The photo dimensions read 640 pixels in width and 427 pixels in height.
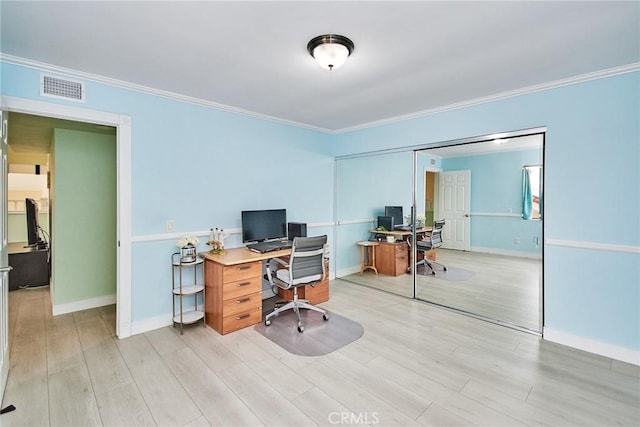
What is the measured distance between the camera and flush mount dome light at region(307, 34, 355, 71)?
6.77 ft

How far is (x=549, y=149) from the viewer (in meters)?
2.87

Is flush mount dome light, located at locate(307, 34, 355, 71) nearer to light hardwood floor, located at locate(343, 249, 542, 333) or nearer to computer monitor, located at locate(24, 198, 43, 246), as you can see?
light hardwood floor, located at locate(343, 249, 542, 333)

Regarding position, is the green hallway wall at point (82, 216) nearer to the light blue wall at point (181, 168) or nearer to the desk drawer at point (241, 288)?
the light blue wall at point (181, 168)

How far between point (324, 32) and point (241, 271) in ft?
7.57

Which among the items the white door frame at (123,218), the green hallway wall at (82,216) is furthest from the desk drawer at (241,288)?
the green hallway wall at (82,216)

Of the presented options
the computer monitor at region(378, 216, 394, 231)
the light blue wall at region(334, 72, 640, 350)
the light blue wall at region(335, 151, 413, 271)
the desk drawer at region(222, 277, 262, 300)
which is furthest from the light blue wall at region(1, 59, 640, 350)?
the computer monitor at region(378, 216, 394, 231)

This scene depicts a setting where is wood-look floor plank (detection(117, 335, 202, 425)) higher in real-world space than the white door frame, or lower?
lower


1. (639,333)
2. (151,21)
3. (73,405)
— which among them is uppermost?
(151,21)

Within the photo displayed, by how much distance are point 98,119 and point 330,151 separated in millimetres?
3207

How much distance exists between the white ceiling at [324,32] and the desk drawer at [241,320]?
2.37 metres

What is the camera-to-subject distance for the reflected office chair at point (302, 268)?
311cm

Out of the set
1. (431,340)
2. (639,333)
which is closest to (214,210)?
(431,340)

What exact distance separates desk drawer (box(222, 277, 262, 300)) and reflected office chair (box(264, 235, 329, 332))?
0.23 m

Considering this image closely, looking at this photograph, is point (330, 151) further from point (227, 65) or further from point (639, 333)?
point (639, 333)
